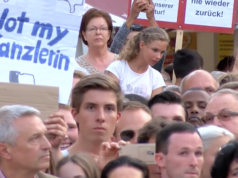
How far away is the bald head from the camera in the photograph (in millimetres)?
6828

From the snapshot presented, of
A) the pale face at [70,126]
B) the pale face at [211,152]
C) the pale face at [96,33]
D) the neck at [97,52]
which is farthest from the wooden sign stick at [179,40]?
the pale face at [211,152]

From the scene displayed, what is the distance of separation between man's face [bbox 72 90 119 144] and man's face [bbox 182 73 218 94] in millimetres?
1941

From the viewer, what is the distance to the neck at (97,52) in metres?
6.94

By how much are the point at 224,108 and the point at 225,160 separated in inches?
65.7

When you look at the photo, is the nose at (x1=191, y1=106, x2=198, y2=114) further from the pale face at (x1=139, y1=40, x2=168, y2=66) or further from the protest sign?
the protest sign

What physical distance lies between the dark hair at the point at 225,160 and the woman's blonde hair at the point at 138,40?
9.17ft

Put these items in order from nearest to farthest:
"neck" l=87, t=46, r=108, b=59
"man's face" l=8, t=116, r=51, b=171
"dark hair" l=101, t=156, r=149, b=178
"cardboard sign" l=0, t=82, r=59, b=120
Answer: "man's face" l=8, t=116, r=51, b=171
"dark hair" l=101, t=156, r=149, b=178
"cardboard sign" l=0, t=82, r=59, b=120
"neck" l=87, t=46, r=108, b=59

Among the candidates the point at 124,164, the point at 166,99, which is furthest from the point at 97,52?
the point at 124,164

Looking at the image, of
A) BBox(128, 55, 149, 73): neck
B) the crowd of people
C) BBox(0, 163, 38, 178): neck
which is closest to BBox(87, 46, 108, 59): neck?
the crowd of people

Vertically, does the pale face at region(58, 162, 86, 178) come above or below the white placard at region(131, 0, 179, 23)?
below

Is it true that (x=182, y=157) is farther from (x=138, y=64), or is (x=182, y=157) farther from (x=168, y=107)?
(x=138, y=64)

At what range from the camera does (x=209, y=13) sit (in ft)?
29.2

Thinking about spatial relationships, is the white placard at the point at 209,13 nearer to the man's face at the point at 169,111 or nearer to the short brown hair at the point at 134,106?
the man's face at the point at 169,111

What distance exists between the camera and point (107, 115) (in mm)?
4926
